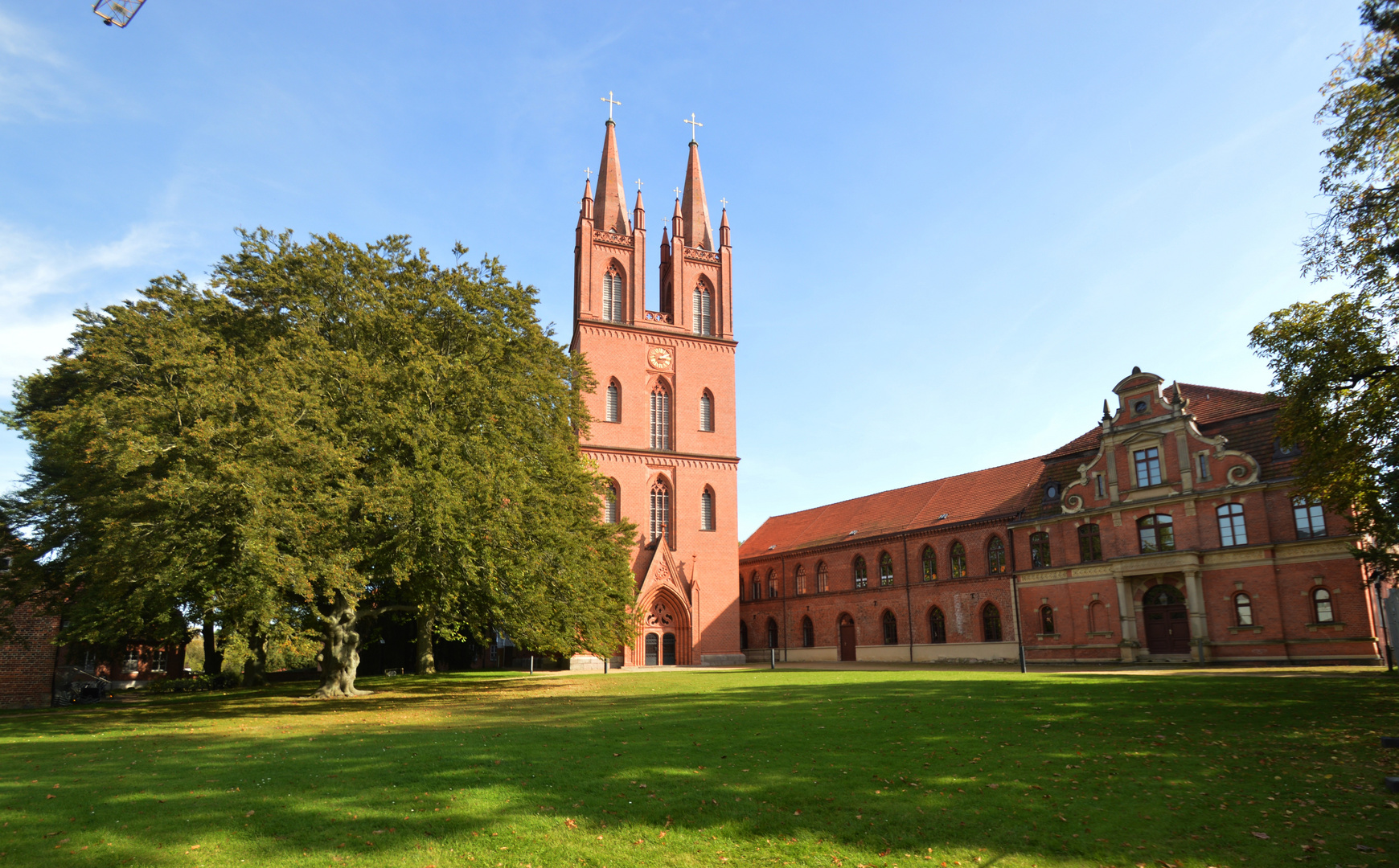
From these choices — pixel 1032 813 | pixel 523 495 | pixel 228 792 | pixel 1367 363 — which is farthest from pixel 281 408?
pixel 1367 363

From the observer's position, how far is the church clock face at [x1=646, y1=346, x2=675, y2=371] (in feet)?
168

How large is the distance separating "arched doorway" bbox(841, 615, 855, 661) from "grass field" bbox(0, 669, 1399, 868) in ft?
127

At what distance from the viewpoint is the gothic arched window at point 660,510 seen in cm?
4941

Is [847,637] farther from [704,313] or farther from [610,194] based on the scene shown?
[610,194]

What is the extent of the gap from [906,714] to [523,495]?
12.6 meters

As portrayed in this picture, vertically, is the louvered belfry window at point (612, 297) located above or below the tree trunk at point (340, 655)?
above

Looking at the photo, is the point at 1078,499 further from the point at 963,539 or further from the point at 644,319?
the point at 644,319

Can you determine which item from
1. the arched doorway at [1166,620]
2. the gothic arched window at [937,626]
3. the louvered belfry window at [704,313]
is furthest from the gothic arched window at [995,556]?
the louvered belfry window at [704,313]

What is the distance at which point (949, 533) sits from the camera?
4931 centimetres

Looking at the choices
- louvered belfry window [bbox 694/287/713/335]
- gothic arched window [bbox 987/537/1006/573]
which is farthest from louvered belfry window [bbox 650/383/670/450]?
gothic arched window [bbox 987/537/1006/573]

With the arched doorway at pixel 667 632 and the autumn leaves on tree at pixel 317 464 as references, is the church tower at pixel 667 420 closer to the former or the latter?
the arched doorway at pixel 667 632

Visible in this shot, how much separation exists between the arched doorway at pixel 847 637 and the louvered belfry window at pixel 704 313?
2243 cm

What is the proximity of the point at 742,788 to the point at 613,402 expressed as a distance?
4113 centimetres

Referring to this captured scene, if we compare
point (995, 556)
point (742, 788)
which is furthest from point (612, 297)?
point (742, 788)
